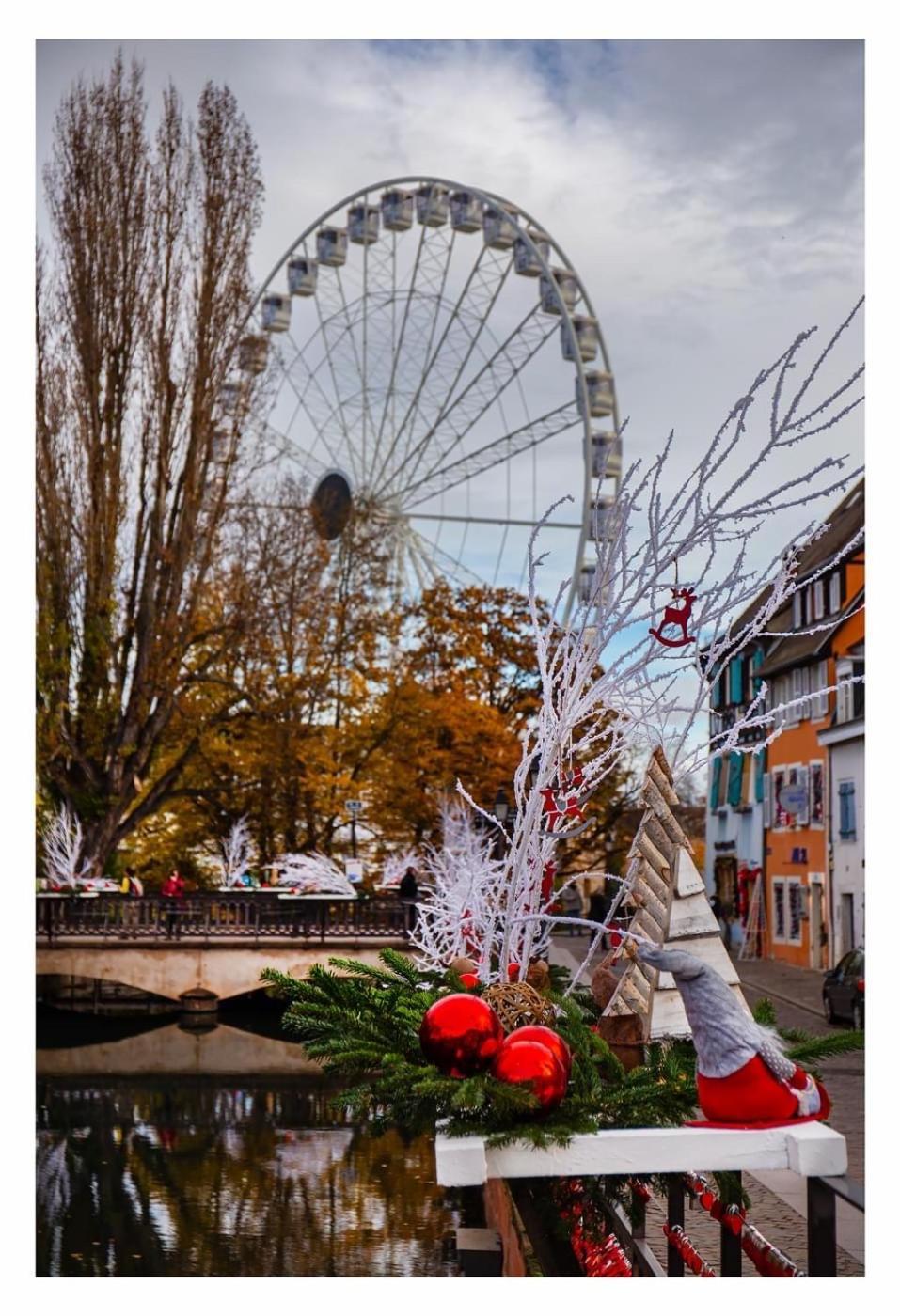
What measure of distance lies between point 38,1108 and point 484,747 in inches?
405

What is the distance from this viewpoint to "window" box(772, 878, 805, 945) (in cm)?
2791

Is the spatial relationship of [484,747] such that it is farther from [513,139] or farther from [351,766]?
[513,139]

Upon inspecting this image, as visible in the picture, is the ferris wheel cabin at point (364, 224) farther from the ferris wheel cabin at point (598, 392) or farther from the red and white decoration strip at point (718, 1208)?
the red and white decoration strip at point (718, 1208)

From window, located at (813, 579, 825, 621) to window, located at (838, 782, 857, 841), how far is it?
2.62 metres

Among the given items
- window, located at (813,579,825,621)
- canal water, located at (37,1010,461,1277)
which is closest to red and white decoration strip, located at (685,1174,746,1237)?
canal water, located at (37,1010,461,1277)

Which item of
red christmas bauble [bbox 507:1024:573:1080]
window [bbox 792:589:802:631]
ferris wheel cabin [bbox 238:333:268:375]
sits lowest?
red christmas bauble [bbox 507:1024:573:1080]

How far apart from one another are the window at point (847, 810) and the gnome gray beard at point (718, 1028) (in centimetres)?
2188

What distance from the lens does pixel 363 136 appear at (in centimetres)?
2366

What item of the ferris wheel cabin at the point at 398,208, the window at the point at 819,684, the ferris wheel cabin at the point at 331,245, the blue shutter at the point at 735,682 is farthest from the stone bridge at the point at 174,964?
the blue shutter at the point at 735,682

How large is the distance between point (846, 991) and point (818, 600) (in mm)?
10577

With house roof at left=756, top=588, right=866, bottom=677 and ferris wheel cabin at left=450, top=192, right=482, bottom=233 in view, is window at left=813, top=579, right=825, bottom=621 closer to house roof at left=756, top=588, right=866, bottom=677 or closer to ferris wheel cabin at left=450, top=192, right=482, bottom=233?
house roof at left=756, top=588, right=866, bottom=677

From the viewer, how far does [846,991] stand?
691 inches

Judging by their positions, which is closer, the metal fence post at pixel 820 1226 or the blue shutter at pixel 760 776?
the metal fence post at pixel 820 1226

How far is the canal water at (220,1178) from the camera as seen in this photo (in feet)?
34.7
